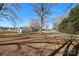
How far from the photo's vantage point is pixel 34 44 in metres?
2.21

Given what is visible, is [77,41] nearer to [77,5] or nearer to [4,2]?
[77,5]

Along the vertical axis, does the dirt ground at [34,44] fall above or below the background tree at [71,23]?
below

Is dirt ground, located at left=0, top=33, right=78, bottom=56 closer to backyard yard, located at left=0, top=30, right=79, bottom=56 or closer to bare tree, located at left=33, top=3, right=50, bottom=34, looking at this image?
backyard yard, located at left=0, top=30, right=79, bottom=56

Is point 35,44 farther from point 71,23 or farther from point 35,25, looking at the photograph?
point 71,23

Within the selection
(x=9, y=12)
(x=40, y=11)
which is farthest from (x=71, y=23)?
(x=9, y=12)

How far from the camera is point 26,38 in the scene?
221cm

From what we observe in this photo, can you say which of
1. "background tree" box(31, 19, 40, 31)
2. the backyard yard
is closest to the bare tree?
"background tree" box(31, 19, 40, 31)

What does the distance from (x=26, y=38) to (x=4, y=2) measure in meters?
0.40

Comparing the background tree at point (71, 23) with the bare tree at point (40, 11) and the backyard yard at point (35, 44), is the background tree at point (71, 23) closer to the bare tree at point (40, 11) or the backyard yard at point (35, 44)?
the backyard yard at point (35, 44)

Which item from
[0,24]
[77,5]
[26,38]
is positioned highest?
[77,5]

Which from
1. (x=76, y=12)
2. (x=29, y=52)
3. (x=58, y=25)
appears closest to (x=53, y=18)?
(x=58, y=25)

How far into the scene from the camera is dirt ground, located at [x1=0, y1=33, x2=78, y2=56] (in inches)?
86.0

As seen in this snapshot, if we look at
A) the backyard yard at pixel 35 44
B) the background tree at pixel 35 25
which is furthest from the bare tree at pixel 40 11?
the backyard yard at pixel 35 44

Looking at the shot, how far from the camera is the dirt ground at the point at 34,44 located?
2.18m
